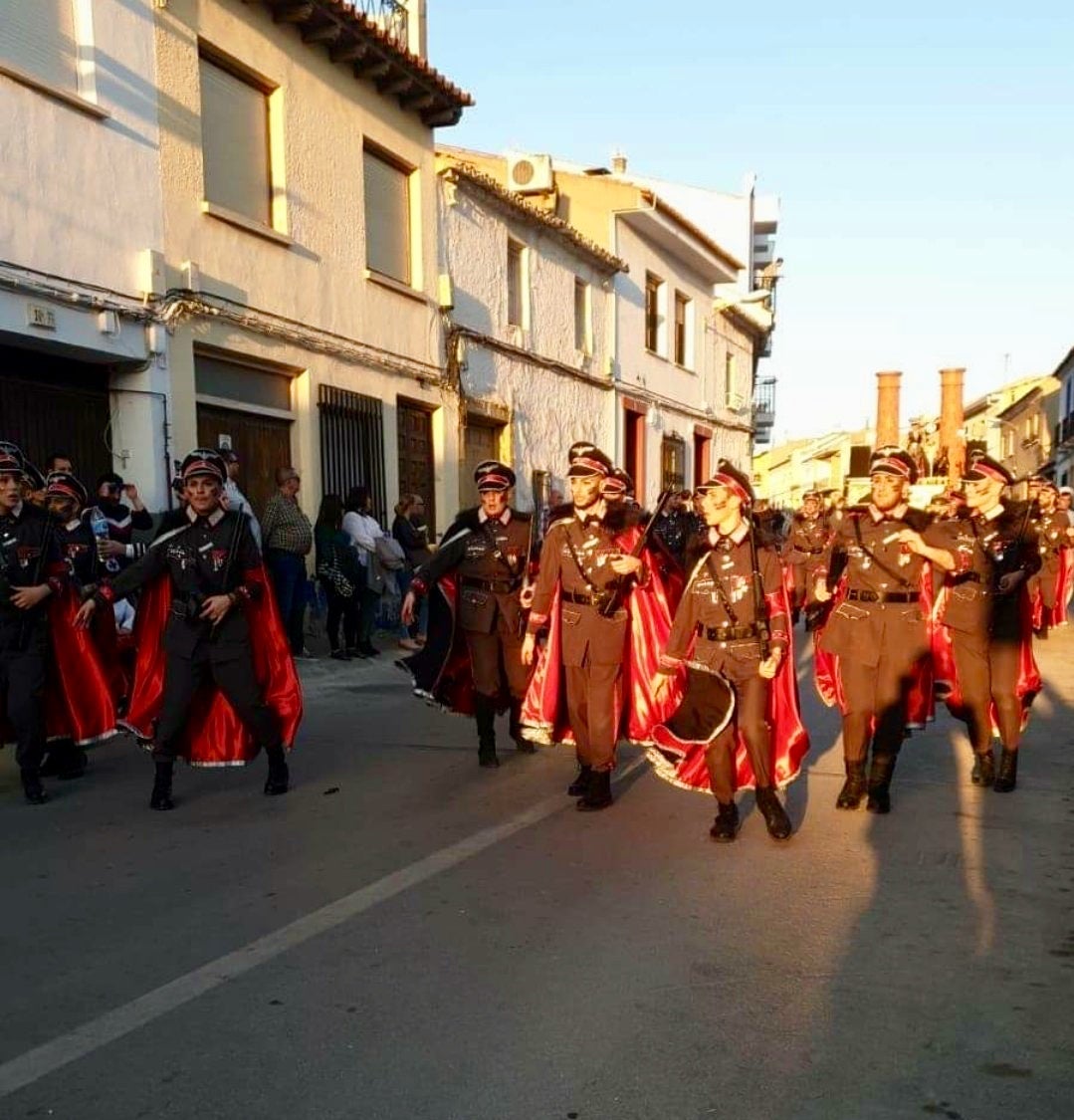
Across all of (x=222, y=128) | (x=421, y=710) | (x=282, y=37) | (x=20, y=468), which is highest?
(x=282, y=37)

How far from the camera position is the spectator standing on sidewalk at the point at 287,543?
35.1ft

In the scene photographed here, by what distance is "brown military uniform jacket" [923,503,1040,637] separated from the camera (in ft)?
19.9

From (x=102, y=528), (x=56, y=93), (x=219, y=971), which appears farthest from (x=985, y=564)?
(x=56, y=93)

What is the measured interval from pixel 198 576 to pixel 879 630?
143 inches

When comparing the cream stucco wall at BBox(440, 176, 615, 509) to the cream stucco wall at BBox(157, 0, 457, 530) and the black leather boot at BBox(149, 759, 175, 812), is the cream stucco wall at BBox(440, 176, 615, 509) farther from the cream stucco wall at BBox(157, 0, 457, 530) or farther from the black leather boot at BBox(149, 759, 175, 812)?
the black leather boot at BBox(149, 759, 175, 812)

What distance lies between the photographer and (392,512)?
1461 centimetres

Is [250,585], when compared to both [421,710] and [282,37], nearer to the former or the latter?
[421,710]

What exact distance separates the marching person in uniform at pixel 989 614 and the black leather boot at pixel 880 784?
855mm

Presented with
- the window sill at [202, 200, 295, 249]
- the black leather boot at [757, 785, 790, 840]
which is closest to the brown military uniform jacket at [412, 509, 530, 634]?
the black leather boot at [757, 785, 790, 840]

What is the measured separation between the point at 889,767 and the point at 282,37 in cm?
1052

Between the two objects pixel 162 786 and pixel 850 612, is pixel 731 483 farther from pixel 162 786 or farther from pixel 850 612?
pixel 162 786

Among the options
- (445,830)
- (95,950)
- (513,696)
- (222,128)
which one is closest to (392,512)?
(222,128)

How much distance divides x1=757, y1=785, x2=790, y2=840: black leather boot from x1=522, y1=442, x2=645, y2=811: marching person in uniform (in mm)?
929

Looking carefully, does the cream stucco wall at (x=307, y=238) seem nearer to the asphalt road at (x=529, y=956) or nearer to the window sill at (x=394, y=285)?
the window sill at (x=394, y=285)
